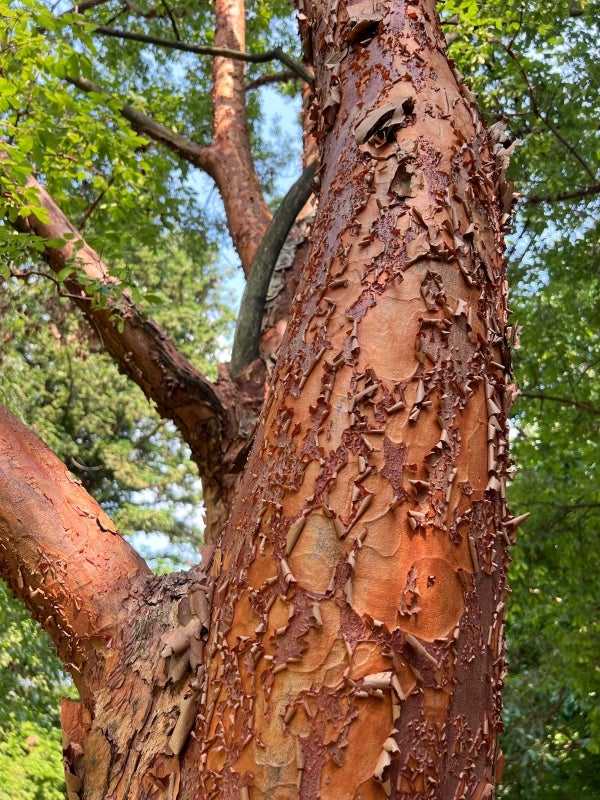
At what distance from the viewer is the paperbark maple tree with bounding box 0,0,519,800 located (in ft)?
3.41

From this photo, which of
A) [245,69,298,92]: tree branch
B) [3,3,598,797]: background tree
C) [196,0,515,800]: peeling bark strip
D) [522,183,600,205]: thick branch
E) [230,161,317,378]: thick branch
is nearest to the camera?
[196,0,515,800]: peeling bark strip

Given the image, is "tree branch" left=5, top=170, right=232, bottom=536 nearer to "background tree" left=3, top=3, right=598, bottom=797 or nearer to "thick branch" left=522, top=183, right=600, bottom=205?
"background tree" left=3, top=3, right=598, bottom=797

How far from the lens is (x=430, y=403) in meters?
1.17

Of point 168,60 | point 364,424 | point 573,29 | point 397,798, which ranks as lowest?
point 397,798

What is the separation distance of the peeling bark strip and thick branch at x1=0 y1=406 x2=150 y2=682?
0.43m

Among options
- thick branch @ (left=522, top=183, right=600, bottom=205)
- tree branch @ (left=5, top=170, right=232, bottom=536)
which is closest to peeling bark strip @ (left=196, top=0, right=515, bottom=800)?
tree branch @ (left=5, top=170, right=232, bottom=536)

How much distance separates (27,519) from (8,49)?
227 cm

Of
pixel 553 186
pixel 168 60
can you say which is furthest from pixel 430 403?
pixel 168 60

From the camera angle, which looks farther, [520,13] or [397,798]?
[520,13]

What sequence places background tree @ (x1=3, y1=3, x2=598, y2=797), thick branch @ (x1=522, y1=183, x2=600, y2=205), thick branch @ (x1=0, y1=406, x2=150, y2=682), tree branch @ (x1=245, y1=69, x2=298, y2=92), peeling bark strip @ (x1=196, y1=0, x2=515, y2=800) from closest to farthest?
peeling bark strip @ (x1=196, y1=0, x2=515, y2=800) < thick branch @ (x1=0, y1=406, x2=150, y2=682) < background tree @ (x1=3, y1=3, x2=598, y2=797) < thick branch @ (x1=522, y1=183, x2=600, y2=205) < tree branch @ (x1=245, y1=69, x2=298, y2=92)

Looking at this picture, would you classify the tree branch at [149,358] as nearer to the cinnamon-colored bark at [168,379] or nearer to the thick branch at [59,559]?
the cinnamon-colored bark at [168,379]

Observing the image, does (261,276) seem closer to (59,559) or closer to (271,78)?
(59,559)

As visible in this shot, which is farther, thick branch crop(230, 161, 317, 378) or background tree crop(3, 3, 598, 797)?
background tree crop(3, 3, 598, 797)

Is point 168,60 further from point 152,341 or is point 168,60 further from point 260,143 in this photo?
point 152,341
